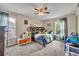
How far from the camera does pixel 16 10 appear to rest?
1740 mm

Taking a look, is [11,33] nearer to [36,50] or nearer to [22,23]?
[22,23]

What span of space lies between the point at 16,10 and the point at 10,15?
148 millimetres

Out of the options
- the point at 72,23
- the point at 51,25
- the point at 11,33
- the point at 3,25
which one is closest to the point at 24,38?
the point at 11,33

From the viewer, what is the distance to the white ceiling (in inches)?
67.6

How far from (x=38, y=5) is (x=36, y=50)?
0.87 m

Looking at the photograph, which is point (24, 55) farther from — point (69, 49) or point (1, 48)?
point (69, 49)

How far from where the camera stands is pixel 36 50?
1779 mm

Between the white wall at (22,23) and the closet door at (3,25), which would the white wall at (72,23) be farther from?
the closet door at (3,25)

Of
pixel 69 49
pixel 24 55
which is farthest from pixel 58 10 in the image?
pixel 24 55

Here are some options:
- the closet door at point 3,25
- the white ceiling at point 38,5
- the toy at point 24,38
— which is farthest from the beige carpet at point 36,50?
the white ceiling at point 38,5

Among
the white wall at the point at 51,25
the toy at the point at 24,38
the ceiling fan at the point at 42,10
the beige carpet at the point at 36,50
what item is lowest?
the beige carpet at the point at 36,50

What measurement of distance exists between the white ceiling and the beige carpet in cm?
57

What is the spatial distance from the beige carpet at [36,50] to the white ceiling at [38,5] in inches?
22.6

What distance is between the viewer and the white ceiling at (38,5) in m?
1.72
